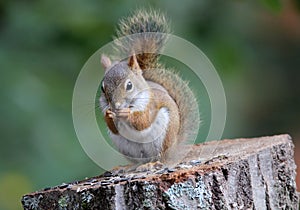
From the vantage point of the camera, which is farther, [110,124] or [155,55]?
[155,55]

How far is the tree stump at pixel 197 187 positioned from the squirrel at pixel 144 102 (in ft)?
0.19

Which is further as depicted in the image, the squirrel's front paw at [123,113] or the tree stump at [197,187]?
the squirrel's front paw at [123,113]

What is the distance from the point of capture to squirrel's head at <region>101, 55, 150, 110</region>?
1611mm

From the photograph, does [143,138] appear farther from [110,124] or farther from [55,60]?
[55,60]

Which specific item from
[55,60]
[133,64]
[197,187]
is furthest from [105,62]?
[55,60]

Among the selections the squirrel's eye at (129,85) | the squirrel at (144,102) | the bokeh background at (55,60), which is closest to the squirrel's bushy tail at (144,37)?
the squirrel at (144,102)

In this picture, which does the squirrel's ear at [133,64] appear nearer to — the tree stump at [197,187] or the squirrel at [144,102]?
the squirrel at [144,102]

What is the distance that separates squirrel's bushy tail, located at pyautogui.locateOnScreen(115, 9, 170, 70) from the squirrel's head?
0.09m

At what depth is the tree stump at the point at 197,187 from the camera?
1.46m

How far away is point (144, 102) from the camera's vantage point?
5.35ft

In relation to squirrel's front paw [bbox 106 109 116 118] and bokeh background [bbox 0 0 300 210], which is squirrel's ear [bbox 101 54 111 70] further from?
bokeh background [bbox 0 0 300 210]

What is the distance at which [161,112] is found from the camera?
1.65 m

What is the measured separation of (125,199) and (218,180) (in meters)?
0.17

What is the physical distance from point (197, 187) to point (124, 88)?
26 cm
